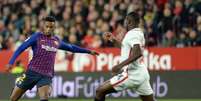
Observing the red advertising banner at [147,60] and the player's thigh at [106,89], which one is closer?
the player's thigh at [106,89]

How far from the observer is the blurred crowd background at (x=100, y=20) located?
983 inches

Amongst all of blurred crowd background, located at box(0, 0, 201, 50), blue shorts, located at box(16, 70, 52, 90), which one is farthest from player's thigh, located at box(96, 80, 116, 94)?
blurred crowd background, located at box(0, 0, 201, 50)

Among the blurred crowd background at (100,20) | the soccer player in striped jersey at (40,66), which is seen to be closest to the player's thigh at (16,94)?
the soccer player in striped jersey at (40,66)

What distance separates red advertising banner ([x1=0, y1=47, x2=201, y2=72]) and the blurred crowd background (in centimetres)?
43

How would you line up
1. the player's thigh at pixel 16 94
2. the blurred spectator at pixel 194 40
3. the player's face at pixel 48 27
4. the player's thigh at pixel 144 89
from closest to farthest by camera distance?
the player's thigh at pixel 144 89 → the player's face at pixel 48 27 → the player's thigh at pixel 16 94 → the blurred spectator at pixel 194 40

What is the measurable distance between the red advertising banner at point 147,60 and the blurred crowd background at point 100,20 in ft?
1.40

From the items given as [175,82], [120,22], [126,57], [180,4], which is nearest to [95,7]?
[120,22]

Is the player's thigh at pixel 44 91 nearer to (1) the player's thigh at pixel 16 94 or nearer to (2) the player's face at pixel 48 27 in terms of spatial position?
(1) the player's thigh at pixel 16 94

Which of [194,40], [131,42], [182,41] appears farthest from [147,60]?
[131,42]

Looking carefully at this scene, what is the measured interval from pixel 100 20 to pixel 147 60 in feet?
7.77

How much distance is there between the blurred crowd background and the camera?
2497 centimetres

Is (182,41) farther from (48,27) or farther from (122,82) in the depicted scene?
(122,82)

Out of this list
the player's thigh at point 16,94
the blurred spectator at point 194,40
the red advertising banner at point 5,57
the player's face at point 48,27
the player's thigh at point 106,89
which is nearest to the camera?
the player's thigh at point 106,89

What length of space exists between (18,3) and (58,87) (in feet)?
19.7
